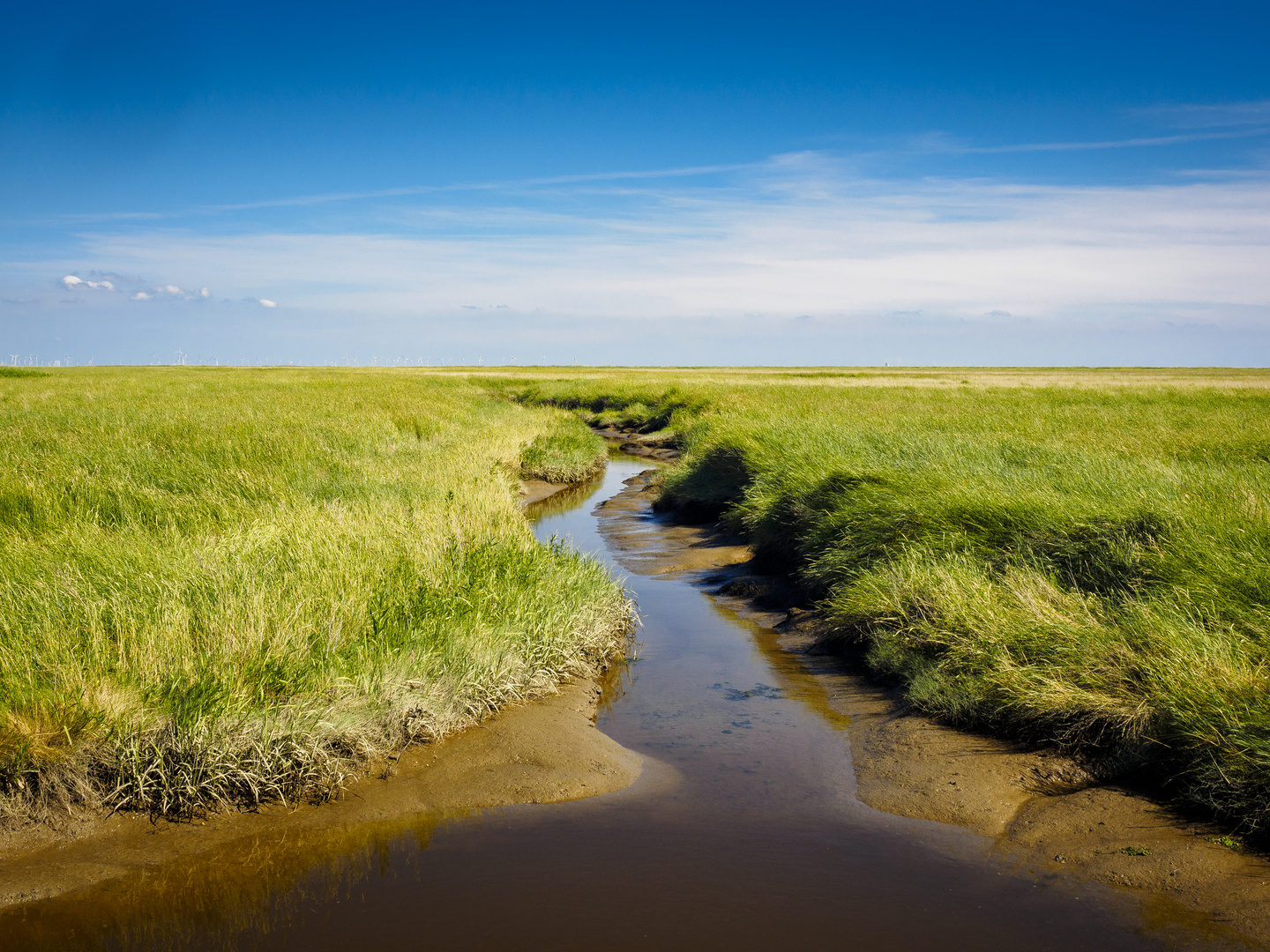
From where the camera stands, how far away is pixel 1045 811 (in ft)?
16.5

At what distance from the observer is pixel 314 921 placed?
4.07 metres

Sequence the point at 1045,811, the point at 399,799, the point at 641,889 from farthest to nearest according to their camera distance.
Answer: the point at 399,799 < the point at 1045,811 < the point at 641,889

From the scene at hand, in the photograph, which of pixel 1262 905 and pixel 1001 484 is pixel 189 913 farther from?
pixel 1001 484

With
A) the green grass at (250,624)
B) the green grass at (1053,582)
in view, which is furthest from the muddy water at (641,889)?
the green grass at (1053,582)

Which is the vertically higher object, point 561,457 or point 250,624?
point 250,624

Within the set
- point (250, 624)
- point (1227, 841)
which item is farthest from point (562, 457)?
point (1227, 841)

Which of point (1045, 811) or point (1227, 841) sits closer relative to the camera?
point (1227, 841)

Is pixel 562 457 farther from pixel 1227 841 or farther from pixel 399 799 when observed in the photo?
pixel 1227 841

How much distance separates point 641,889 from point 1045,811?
2506 millimetres

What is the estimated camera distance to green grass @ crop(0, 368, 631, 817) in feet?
15.2

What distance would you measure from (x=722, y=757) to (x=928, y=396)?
32517 mm

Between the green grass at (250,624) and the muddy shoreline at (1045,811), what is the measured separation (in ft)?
8.46

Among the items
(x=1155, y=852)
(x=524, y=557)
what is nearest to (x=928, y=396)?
(x=524, y=557)

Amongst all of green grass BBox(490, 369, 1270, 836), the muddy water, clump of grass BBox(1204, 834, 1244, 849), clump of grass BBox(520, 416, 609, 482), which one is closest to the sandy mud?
the muddy water
